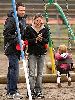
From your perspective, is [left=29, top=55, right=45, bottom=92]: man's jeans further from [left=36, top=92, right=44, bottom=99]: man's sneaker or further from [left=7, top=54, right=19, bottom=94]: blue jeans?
[left=7, top=54, right=19, bottom=94]: blue jeans

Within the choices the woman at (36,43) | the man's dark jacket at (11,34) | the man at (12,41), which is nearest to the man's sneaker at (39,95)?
the woman at (36,43)

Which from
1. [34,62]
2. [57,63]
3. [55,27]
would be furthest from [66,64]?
[55,27]

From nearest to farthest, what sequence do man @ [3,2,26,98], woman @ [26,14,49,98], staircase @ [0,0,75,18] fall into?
man @ [3,2,26,98]
woman @ [26,14,49,98]
staircase @ [0,0,75,18]

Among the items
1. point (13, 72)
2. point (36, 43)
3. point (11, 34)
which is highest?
point (11, 34)

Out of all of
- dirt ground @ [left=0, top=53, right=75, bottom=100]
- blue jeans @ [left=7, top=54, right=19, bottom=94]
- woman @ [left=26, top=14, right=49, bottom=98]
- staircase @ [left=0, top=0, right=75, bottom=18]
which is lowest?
dirt ground @ [left=0, top=53, right=75, bottom=100]

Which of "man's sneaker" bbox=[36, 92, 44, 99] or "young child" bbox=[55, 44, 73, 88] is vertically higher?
"young child" bbox=[55, 44, 73, 88]

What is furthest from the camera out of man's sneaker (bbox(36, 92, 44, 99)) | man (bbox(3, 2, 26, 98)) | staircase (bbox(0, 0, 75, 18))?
staircase (bbox(0, 0, 75, 18))

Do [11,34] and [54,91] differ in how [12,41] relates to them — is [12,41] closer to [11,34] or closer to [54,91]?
[11,34]

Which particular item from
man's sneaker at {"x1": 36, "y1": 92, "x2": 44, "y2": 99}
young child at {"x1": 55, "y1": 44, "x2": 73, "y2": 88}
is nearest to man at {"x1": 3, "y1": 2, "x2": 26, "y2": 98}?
man's sneaker at {"x1": 36, "y1": 92, "x2": 44, "y2": 99}

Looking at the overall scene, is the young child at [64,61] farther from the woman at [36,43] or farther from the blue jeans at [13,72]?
the blue jeans at [13,72]

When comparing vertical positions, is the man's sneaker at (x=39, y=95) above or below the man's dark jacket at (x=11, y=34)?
below


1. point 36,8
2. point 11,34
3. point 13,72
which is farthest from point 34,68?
point 36,8

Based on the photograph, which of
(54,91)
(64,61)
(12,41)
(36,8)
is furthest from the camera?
(36,8)

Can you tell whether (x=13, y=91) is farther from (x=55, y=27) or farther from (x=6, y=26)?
(x=55, y=27)
